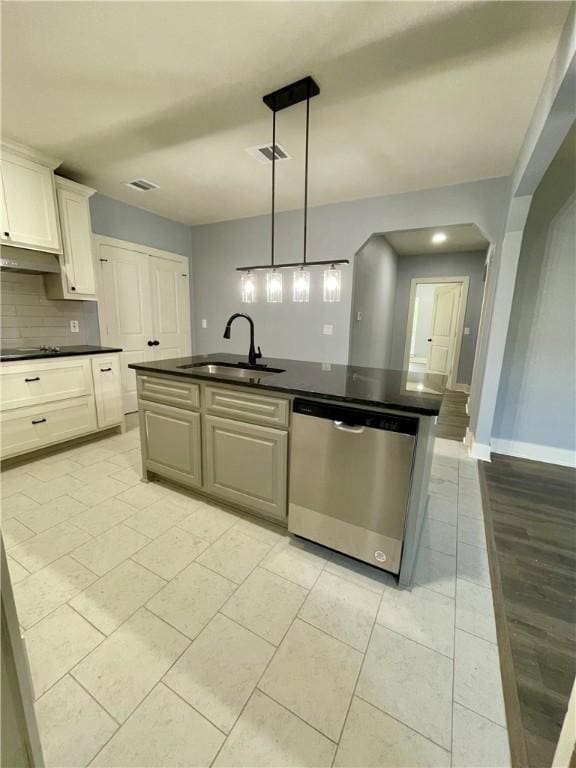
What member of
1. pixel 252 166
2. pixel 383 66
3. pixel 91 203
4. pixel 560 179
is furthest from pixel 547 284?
pixel 91 203

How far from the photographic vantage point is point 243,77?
1819 mm

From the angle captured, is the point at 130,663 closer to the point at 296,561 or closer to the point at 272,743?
the point at 272,743

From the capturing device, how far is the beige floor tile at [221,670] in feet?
3.60

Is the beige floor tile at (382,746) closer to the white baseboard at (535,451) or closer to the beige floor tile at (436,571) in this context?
the beige floor tile at (436,571)

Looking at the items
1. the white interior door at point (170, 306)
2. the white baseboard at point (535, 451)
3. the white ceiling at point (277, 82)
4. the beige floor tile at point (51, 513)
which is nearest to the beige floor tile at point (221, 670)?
the beige floor tile at point (51, 513)

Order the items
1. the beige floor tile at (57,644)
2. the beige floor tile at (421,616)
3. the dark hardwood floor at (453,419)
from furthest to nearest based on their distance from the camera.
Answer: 1. the dark hardwood floor at (453,419)
2. the beige floor tile at (421,616)
3. the beige floor tile at (57,644)

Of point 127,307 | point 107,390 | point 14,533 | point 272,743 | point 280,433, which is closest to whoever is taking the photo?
point 272,743

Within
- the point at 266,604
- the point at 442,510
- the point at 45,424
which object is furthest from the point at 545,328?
the point at 45,424

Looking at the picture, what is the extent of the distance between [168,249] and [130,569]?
4127mm

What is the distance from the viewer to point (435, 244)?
5344 millimetres

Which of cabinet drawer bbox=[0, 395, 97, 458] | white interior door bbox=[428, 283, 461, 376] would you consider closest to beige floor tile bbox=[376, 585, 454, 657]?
cabinet drawer bbox=[0, 395, 97, 458]

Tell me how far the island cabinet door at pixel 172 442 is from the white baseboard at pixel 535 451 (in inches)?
119

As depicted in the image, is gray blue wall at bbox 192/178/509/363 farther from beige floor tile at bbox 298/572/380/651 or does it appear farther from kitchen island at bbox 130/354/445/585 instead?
beige floor tile at bbox 298/572/380/651

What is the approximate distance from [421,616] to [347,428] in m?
0.92
